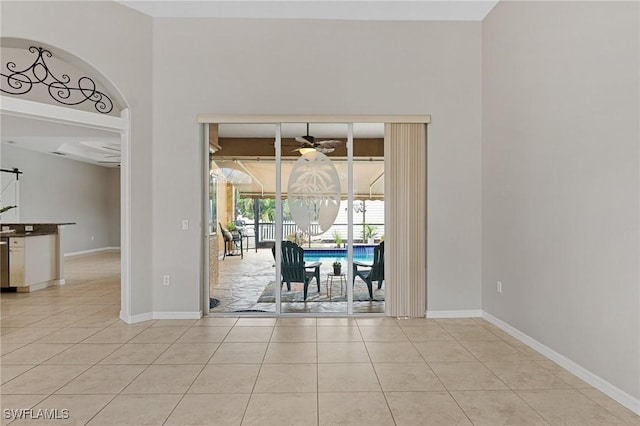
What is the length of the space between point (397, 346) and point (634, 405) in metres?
1.66

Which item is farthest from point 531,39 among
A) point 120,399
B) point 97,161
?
point 97,161

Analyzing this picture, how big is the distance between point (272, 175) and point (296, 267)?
46.6 inches

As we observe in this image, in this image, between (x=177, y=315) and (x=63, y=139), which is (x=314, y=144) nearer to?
(x=177, y=315)

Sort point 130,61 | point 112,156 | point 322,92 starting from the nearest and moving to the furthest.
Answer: point 130,61
point 322,92
point 112,156

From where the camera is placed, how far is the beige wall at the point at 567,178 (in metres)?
2.28

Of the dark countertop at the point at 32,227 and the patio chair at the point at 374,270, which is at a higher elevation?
the dark countertop at the point at 32,227

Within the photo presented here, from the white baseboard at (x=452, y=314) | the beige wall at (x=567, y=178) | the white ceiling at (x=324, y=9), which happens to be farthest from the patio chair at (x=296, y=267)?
the white ceiling at (x=324, y=9)

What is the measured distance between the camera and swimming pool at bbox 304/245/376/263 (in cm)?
425

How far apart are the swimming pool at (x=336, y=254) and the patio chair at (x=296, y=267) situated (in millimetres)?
64

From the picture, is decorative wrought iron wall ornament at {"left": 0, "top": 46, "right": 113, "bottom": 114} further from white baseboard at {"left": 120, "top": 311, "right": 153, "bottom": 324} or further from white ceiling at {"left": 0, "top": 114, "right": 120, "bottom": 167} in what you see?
white baseboard at {"left": 120, "top": 311, "right": 153, "bottom": 324}

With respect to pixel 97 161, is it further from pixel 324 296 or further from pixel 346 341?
pixel 346 341

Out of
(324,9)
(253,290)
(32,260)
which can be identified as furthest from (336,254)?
(32,260)

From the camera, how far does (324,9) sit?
12.8 ft

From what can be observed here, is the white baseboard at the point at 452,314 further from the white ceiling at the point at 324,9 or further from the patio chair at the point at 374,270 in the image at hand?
the white ceiling at the point at 324,9
